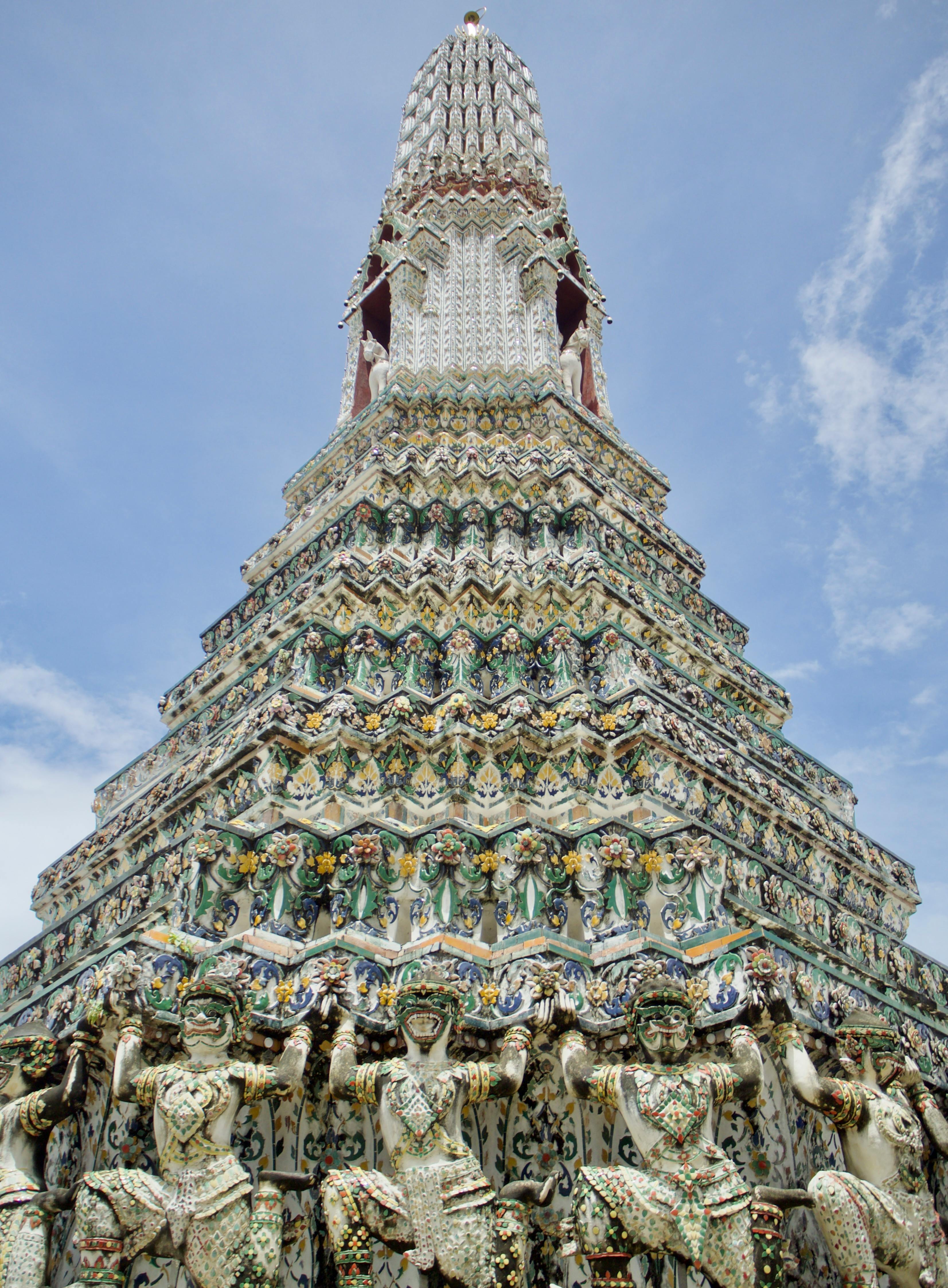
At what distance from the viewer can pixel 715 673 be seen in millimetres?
13250

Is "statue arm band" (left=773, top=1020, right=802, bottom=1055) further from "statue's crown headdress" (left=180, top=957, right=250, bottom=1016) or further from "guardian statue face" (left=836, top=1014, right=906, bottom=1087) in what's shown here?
"statue's crown headdress" (left=180, top=957, right=250, bottom=1016)

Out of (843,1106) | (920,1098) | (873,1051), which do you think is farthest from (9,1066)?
(920,1098)

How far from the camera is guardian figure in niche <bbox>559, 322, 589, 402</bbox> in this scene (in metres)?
17.7

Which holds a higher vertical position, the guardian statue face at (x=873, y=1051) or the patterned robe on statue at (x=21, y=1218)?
the guardian statue face at (x=873, y=1051)

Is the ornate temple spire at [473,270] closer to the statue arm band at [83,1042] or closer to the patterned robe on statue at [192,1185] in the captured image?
the statue arm band at [83,1042]

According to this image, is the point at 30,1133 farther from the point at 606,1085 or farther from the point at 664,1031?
the point at 664,1031

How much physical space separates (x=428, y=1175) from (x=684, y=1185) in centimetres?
144

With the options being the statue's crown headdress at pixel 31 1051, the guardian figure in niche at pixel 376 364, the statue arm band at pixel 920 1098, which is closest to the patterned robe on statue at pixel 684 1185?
the statue arm band at pixel 920 1098

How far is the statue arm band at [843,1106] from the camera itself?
6.69 meters

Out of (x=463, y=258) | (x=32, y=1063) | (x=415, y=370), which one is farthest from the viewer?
(x=463, y=258)

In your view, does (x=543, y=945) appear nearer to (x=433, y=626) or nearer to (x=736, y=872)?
(x=736, y=872)

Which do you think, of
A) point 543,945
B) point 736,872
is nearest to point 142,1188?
point 543,945

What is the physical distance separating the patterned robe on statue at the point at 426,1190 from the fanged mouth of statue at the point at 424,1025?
20cm

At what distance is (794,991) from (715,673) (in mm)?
6127
